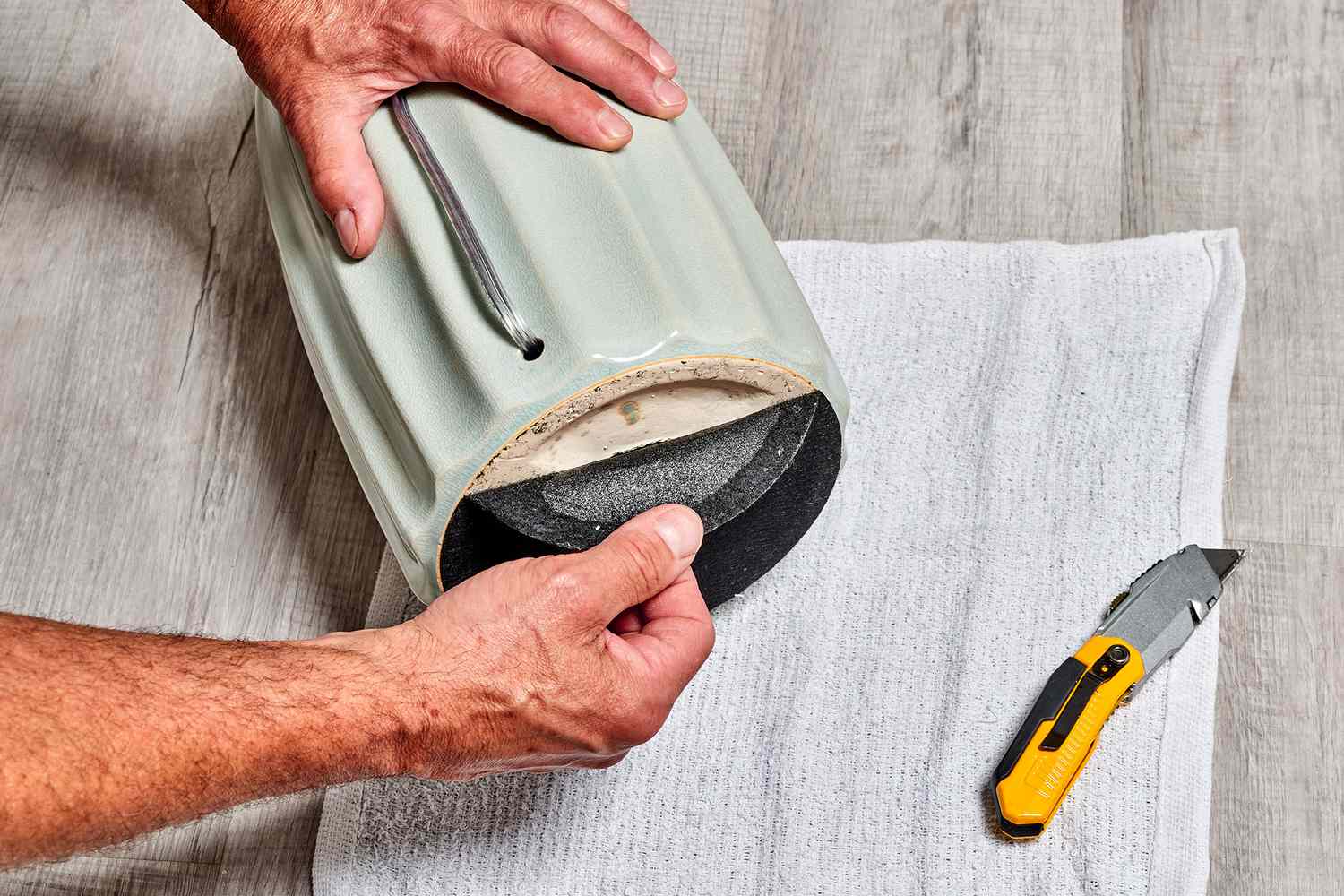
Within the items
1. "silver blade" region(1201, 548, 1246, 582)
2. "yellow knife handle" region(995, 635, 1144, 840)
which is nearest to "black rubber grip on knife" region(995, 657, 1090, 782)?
"yellow knife handle" region(995, 635, 1144, 840)

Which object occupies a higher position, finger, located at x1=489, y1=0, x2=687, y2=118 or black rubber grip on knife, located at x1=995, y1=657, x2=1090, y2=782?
finger, located at x1=489, y1=0, x2=687, y2=118

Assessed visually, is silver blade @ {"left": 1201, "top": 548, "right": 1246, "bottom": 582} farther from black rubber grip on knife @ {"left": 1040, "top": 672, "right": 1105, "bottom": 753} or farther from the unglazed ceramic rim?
the unglazed ceramic rim

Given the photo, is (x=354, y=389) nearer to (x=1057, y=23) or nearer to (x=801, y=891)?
(x=801, y=891)

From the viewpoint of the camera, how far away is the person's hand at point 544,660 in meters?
0.60

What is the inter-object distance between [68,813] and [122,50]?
2.81 feet

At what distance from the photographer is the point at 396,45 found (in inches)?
28.1

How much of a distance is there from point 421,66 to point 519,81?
0.24 feet

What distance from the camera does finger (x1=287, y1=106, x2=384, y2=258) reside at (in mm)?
688

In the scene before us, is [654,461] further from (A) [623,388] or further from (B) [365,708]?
(B) [365,708]

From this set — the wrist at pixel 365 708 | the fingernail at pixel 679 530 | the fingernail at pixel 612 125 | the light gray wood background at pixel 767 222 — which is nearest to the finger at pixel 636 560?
the fingernail at pixel 679 530

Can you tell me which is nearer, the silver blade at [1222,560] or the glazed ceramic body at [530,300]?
the glazed ceramic body at [530,300]

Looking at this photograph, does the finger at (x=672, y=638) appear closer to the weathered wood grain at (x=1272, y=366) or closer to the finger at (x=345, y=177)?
the finger at (x=345, y=177)

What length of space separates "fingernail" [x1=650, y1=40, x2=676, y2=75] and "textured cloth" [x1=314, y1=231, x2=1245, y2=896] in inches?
9.4

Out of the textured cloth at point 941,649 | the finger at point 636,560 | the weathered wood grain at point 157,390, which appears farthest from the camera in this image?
the weathered wood grain at point 157,390
